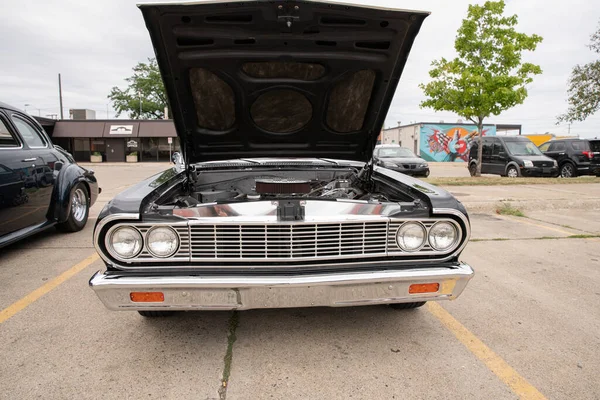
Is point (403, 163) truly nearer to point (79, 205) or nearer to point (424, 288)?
point (79, 205)

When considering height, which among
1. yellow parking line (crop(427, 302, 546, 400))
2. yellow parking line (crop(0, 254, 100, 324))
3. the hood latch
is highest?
the hood latch

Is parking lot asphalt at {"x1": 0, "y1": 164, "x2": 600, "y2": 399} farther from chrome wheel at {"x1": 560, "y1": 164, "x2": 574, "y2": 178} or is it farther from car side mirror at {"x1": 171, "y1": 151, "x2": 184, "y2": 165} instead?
chrome wheel at {"x1": 560, "y1": 164, "x2": 574, "y2": 178}

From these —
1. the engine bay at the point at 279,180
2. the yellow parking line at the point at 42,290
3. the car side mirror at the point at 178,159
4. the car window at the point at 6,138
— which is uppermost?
the car window at the point at 6,138

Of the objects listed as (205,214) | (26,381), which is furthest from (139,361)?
(205,214)

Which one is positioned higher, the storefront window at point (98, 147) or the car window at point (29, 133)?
the storefront window at point (98, 147)

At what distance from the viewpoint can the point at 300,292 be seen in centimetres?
197

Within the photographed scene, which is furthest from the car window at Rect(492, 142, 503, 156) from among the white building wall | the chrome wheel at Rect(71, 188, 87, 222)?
the white building wall

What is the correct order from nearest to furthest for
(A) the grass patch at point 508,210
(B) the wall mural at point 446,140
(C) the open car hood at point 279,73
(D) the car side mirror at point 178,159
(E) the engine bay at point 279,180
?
(C) the open car hood at point 279,73, (E) the engine bay at point 279,180, (D) the car side mirror at point 178,159, (A) the grass patch at point 508,210, (B) the wall mural at point 446,140

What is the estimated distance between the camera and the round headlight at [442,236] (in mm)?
2229

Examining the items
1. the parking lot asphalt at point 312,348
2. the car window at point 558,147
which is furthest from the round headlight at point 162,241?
the car window at point 558,147

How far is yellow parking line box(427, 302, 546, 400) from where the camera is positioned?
193 centimetres

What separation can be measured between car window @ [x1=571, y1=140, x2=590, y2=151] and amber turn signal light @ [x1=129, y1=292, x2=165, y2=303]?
16.3 m

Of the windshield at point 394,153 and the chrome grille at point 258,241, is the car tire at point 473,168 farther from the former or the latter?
the chrome grille at point 258,241

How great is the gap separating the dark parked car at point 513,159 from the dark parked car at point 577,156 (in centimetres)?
148
